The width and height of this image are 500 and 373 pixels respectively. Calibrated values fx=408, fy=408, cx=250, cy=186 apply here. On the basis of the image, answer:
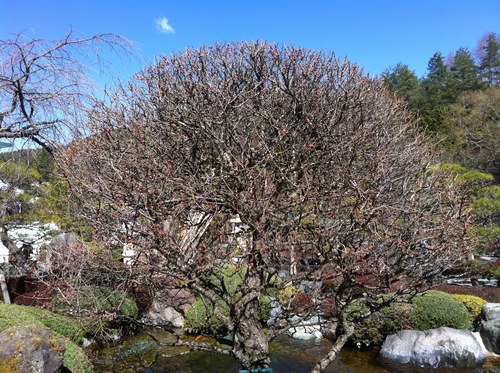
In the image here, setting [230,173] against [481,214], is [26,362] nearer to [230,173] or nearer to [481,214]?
[230,173]

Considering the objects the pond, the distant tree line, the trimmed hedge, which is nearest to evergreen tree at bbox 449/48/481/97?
the distant tree line

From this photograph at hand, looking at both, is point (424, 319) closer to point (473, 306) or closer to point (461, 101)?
point (473, 306)

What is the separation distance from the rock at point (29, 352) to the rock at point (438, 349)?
19.9 ft

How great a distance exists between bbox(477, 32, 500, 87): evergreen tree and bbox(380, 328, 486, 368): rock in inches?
1256

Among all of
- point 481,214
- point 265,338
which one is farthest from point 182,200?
point 481,214

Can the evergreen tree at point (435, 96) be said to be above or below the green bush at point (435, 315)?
above

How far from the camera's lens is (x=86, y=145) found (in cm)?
655

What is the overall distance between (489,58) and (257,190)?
38.3 meters

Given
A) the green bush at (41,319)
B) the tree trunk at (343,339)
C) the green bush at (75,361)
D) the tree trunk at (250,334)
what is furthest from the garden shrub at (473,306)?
the green bush at (41,319)

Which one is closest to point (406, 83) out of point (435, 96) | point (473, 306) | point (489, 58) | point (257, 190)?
point (435, 96)

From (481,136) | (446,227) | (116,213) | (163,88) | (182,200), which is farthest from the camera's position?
(481,136)

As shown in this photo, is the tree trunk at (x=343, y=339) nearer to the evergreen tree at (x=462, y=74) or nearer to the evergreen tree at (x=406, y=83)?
the evergreen tree at (x=406, y=83)

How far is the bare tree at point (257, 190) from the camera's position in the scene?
414cm

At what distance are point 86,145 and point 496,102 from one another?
85.6 feet
